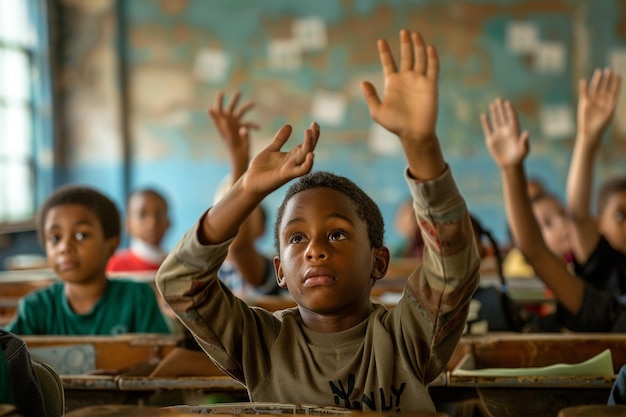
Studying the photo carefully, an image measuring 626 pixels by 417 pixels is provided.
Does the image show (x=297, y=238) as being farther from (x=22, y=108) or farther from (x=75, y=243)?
(x=22, y=108)

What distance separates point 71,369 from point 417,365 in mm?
1333

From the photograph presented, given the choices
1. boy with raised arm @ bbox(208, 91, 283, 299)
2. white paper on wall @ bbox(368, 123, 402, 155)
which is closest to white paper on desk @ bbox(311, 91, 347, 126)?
white paper on wall @ bbox(368, 123, 402, 155)

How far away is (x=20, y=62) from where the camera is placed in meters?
7.57

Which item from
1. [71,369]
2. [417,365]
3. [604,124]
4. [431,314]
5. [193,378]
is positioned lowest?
[71,369]

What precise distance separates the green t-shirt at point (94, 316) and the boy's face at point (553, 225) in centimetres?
202

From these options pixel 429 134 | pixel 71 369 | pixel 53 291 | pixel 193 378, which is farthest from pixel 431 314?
pixel 53 291

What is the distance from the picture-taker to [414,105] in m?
1.38

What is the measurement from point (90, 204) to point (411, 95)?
183 centimetres

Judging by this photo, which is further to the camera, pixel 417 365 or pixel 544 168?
pixel 544 168

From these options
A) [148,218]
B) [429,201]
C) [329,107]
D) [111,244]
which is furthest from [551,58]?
[429,201]

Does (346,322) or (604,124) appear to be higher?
(604,124)

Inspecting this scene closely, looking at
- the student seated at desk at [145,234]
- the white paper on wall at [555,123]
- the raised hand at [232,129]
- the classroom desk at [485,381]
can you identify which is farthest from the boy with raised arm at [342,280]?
the white paper on wall at [555,123]

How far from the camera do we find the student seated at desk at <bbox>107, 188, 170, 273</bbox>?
4578 mm

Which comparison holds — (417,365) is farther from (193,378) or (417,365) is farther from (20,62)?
(20,62)
